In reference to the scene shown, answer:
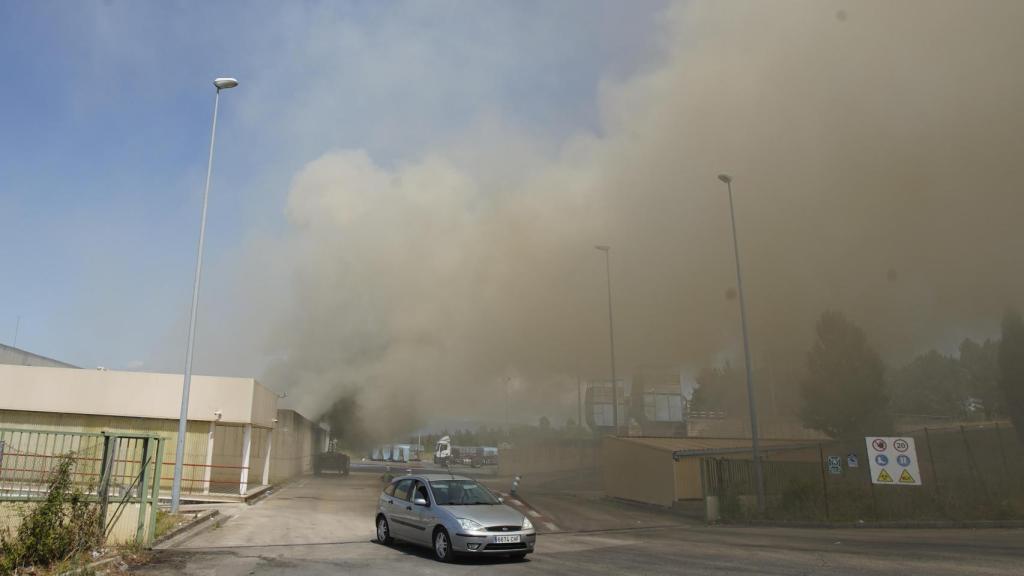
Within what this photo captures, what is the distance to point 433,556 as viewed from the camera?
10086mm

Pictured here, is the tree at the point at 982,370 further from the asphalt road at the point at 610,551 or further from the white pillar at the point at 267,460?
the white pillar at the point at 267,460

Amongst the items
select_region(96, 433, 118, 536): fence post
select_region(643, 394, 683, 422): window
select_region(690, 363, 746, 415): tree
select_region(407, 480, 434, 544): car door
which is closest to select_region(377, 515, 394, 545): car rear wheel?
select_region(407, 480, 434, 544): car door

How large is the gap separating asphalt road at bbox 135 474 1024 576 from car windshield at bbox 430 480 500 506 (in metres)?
0.94

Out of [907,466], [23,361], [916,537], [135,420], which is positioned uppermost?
[23,361]

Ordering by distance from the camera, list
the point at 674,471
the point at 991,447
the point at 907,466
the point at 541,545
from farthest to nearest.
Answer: the point at 991,447, the point at 674,471, the point at 907,466, the point at 541,545

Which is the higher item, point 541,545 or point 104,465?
point 104,465

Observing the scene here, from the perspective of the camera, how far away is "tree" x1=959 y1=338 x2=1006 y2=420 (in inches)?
2130

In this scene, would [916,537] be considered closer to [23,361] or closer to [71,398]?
[71,398]

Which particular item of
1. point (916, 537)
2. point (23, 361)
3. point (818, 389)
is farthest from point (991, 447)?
point (23, 361)

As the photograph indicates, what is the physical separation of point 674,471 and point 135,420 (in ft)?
61.1

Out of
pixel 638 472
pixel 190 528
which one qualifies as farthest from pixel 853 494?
pixel 190 528

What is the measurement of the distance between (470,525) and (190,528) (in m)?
7.00

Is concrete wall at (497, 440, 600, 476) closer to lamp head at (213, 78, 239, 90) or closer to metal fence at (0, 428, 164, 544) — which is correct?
lamp head at (213, 78, 239, 90)

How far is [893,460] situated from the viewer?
16734mm
